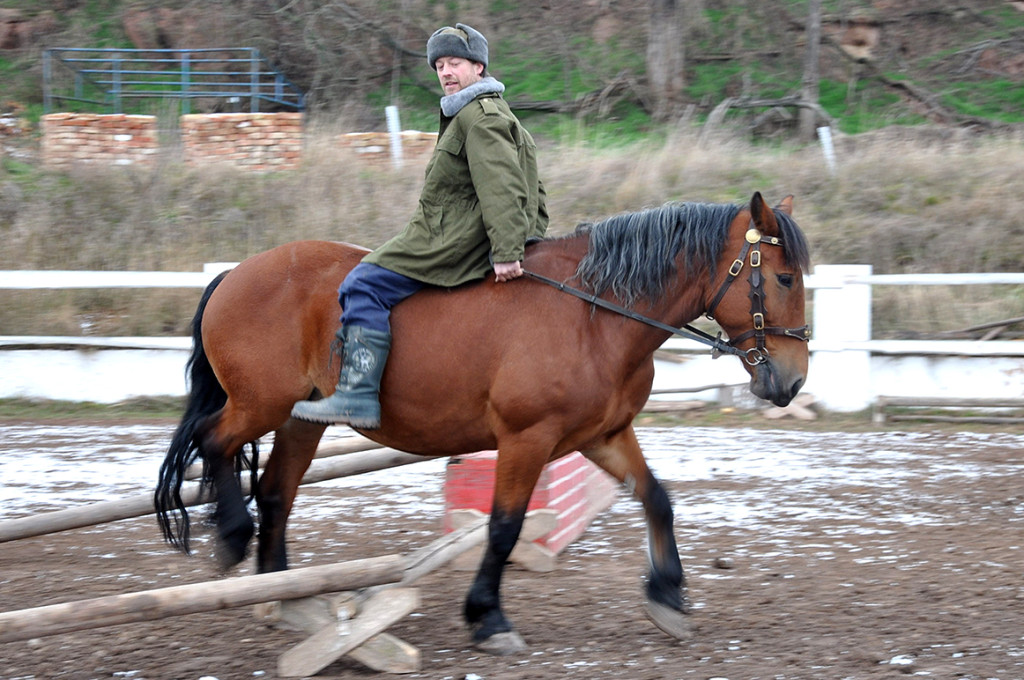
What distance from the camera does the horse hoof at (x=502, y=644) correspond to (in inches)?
165

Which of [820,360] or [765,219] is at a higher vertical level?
[765,219]

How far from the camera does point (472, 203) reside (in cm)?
442

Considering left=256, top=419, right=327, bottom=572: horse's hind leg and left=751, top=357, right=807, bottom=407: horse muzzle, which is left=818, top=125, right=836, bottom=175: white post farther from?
left=256, top=419, right=327, bottom=572: horse's hind leg

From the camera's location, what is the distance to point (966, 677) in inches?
147

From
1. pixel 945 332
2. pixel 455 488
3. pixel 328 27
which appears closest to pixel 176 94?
pixel 328 27

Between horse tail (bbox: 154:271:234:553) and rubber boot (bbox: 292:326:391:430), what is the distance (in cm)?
80

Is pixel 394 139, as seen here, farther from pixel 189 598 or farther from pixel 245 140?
pixel 189 598

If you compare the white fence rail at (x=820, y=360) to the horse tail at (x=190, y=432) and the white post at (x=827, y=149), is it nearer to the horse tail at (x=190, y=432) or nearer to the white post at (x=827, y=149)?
the white post at (x=827, y=149)

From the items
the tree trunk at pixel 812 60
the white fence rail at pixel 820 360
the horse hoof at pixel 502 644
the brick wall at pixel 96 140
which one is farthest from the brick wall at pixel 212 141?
the horse hoof at pixel 502 644

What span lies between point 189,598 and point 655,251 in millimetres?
2320

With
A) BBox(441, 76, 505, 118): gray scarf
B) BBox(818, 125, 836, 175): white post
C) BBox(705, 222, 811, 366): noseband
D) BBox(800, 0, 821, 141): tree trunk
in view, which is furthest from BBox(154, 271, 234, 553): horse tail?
BBox(800, 0, 821, 141): tree trunk

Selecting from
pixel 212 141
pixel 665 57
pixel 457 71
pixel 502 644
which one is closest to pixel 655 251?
pixel 457 71

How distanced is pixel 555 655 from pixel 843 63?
19192 millimetres

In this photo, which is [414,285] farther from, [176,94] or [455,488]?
[176,94]
